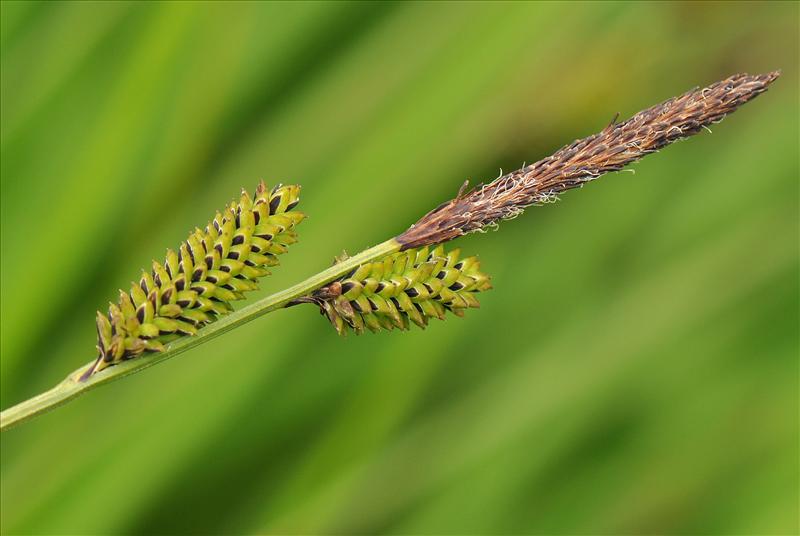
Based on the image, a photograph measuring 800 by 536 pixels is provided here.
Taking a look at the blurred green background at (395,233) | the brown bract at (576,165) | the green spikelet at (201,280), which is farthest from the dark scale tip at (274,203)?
the blurred green background at (395,233)

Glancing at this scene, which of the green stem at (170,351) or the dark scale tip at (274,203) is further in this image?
the dark scale tip at (274,203)

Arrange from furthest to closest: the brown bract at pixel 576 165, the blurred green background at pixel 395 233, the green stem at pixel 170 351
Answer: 1. the blurred green background at pixel 395 233
2. the brown bract at pixel 576 165
3. the green stem at pixel 170 351

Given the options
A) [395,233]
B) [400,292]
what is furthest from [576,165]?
[395,233]

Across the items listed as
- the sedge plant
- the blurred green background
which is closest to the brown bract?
the sedge plant

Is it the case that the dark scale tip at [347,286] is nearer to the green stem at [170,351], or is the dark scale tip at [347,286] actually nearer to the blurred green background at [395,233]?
the green stem at [170,351]

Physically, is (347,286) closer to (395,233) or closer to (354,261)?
(354,261)

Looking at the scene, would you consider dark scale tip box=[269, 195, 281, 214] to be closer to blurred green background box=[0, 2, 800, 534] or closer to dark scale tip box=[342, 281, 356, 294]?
dark scale tip box=[342, 281, 356, 294]

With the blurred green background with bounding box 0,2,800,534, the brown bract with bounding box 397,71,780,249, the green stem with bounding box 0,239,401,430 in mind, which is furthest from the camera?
the blurred green background with bounding box 0,2,800,534
